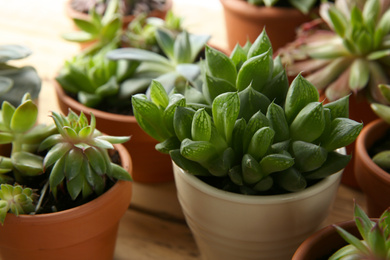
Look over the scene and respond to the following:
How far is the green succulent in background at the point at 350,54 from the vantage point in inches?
33.0

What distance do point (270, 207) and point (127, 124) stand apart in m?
0.32

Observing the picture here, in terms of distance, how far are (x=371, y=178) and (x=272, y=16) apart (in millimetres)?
469

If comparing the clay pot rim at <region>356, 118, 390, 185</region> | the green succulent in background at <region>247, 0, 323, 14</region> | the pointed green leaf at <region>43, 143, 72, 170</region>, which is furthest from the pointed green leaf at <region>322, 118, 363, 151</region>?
the green succulent in background at <region>247, 0, 323, 14</region>

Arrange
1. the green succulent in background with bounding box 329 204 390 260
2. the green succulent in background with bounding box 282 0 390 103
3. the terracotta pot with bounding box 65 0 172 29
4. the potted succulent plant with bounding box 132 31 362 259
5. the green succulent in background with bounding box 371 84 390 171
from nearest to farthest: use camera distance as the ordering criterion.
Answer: the green succulent in background with bounding box 329 204 390 260 < the potted succulent plant with bounding box 132 31 362 259 < the green succulent in background with bounding box 371 84 390 171 < the green succulent in background with bounding box 282 0 390 103 < the terracotta pot with bounding box 65 0 172 29

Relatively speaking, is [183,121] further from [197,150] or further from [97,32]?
[97,32]

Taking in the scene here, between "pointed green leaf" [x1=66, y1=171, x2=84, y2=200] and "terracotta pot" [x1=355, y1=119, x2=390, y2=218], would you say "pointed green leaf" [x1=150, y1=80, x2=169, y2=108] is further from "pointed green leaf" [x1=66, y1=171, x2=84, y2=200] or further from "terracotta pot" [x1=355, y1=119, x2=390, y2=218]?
"terracotta pot" [x1=355, y1=119, x2=390, y2=218]

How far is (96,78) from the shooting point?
0.94 meters

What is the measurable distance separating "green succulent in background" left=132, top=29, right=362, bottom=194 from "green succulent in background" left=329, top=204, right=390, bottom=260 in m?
0.10

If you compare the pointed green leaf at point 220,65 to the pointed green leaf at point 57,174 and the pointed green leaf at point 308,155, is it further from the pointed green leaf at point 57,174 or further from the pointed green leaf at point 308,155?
the pointed green leaf at point 57,174

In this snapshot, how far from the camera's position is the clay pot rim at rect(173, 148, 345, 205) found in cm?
62

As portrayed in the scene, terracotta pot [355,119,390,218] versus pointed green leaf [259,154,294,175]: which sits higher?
pointed green leaf [259,154,294,175]

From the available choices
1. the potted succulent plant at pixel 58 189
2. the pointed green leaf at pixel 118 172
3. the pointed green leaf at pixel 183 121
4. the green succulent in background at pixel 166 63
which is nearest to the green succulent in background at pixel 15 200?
the potted succulent plant at pixel 58 189

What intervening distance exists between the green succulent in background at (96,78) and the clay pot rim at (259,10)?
0.27 meters

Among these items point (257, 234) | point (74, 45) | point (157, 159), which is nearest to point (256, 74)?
point (257, 234)
